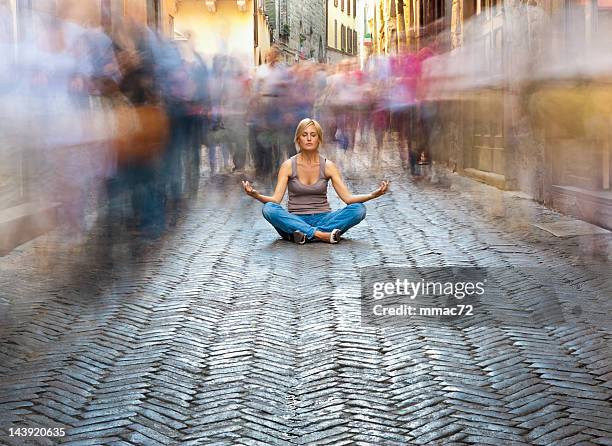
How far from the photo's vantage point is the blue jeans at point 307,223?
891cm

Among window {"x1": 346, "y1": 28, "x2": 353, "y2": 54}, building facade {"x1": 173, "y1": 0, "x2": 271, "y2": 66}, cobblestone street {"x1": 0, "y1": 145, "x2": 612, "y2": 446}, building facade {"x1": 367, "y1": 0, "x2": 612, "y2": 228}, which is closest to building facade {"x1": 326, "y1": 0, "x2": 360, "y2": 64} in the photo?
window {"x1": 346, "y1": 28, "x2": 353, "y2": 54}

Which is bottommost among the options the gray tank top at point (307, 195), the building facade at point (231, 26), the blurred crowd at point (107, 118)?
the gray tank top at point (307, 195)

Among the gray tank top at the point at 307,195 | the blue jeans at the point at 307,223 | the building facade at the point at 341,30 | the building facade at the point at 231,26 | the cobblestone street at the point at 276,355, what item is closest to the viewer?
the cobblestone street at the point at 276,355

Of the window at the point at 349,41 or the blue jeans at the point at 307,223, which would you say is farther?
the window at the point at 349,41

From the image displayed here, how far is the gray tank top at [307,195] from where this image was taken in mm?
9180

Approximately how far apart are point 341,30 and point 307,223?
6037 centimetres

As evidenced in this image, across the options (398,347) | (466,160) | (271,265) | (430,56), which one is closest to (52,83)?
(271,265)

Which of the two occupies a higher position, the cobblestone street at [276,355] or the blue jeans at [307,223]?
the blue jeans at [307,223]

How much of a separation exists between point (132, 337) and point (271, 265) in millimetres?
2404

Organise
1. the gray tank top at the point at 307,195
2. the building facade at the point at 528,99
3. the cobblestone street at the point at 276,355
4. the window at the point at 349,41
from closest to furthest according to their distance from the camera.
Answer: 1. the cobblestone street at the point at 276,355
2. the building facade at the point at 528,99
3. the gray tank top at the point at 307,195
4. the window at the point at 349,41

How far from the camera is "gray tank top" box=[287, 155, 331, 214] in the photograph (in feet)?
30.1

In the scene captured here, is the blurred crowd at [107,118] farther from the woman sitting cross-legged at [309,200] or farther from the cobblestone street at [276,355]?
the cobblestone street at [276,355]

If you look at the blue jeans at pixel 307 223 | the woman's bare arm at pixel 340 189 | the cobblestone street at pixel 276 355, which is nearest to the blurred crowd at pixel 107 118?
the blue jeans at pixel 307 223

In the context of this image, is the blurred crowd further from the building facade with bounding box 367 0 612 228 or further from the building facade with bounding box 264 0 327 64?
the building facade with bounding box 264 0 327 64
